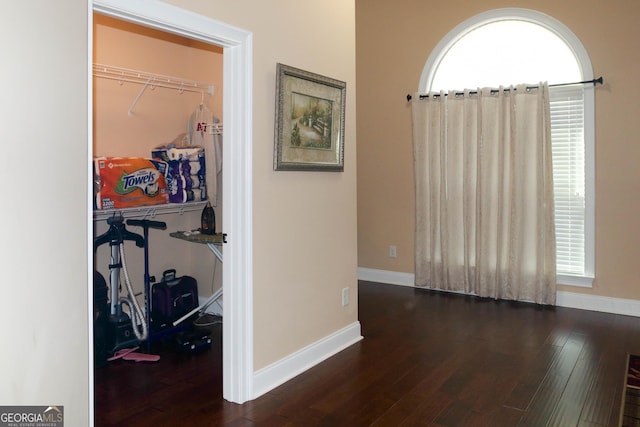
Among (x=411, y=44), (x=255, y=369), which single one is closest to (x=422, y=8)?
(x=411, y=44)

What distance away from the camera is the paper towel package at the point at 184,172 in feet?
13.2

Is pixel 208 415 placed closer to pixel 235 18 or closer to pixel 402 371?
pixel 402 371

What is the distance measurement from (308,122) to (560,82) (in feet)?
9.23

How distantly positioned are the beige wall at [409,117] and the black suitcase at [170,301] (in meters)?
2.39

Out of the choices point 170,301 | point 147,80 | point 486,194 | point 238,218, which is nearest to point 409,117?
point 486,194

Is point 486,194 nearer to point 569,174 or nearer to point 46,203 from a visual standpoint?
point 569,174

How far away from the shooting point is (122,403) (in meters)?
2.85

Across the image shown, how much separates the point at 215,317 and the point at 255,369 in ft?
5.24

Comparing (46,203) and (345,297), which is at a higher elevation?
(46,203)

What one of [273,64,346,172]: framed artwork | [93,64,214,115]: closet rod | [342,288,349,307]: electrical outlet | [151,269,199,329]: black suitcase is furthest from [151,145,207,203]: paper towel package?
[342,288,349,307]: electrical outlet

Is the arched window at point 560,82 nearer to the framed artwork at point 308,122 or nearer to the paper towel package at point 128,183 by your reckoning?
the framed artwork at point 308,122

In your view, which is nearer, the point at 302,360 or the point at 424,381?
the point at 424,381

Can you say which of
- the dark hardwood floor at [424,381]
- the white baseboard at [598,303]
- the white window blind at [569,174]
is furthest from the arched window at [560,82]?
the dark hardwood floor at [424,381]

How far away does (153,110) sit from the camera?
4355mm
